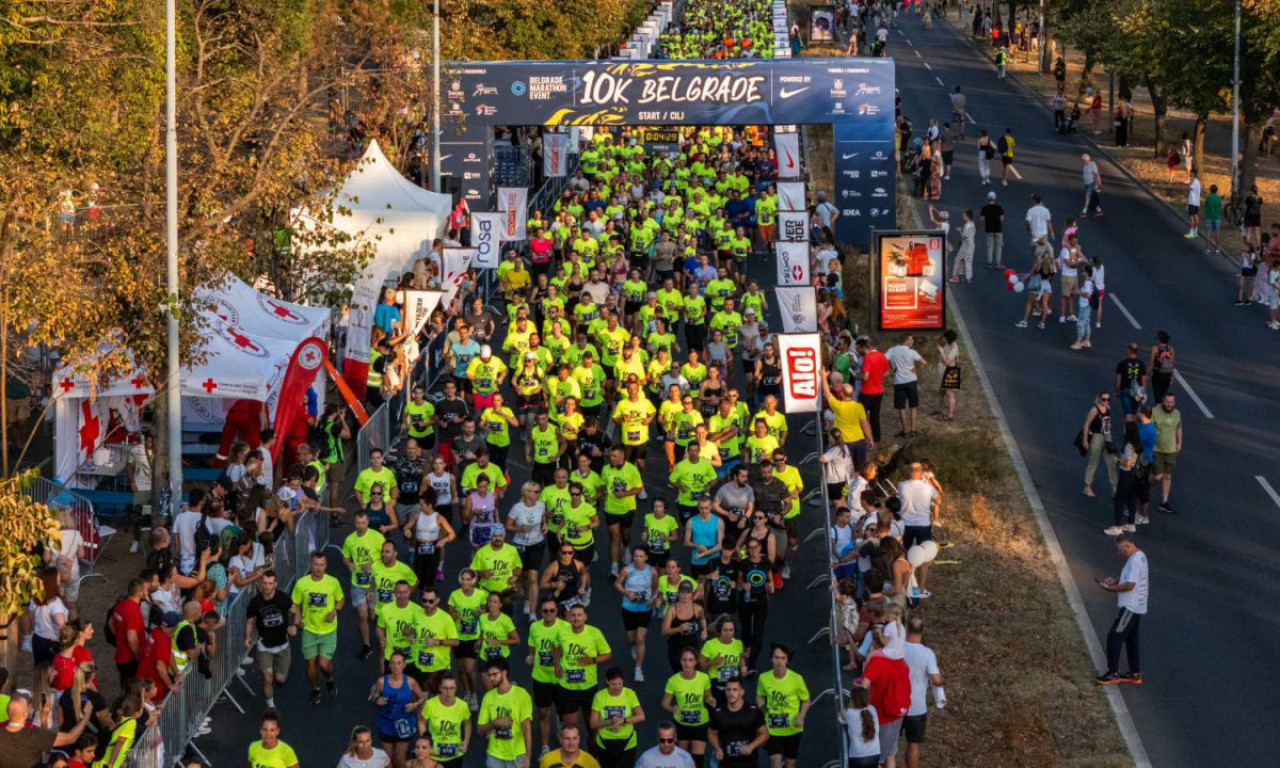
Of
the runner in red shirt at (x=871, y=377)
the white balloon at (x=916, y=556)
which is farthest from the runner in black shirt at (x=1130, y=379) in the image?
the white balloon at (x=916, y=556)

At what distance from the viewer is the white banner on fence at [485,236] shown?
30953 mm

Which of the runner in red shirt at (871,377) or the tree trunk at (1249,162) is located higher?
the tree trunk at (1249,162)

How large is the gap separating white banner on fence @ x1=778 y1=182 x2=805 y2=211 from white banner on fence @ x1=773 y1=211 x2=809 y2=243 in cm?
109

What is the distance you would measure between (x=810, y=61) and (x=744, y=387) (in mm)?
11045

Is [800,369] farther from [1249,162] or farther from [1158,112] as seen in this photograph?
[1158,112]

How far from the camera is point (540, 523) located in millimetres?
20375

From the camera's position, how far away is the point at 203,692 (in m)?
17.8

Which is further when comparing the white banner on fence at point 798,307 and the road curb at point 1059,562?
the white banner on fence at point 798,307

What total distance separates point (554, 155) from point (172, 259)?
19174 millimetres

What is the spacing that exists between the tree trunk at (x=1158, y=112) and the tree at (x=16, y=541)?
3653 centimetres

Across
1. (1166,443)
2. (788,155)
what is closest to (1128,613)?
(1166,443)

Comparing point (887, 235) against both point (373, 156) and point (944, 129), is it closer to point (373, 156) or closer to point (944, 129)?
point (373, 156)

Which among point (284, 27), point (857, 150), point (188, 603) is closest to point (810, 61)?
point (857, 150)

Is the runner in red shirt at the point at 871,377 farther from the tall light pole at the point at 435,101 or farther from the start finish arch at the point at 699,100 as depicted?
the tall light pole at the point at 435,101
